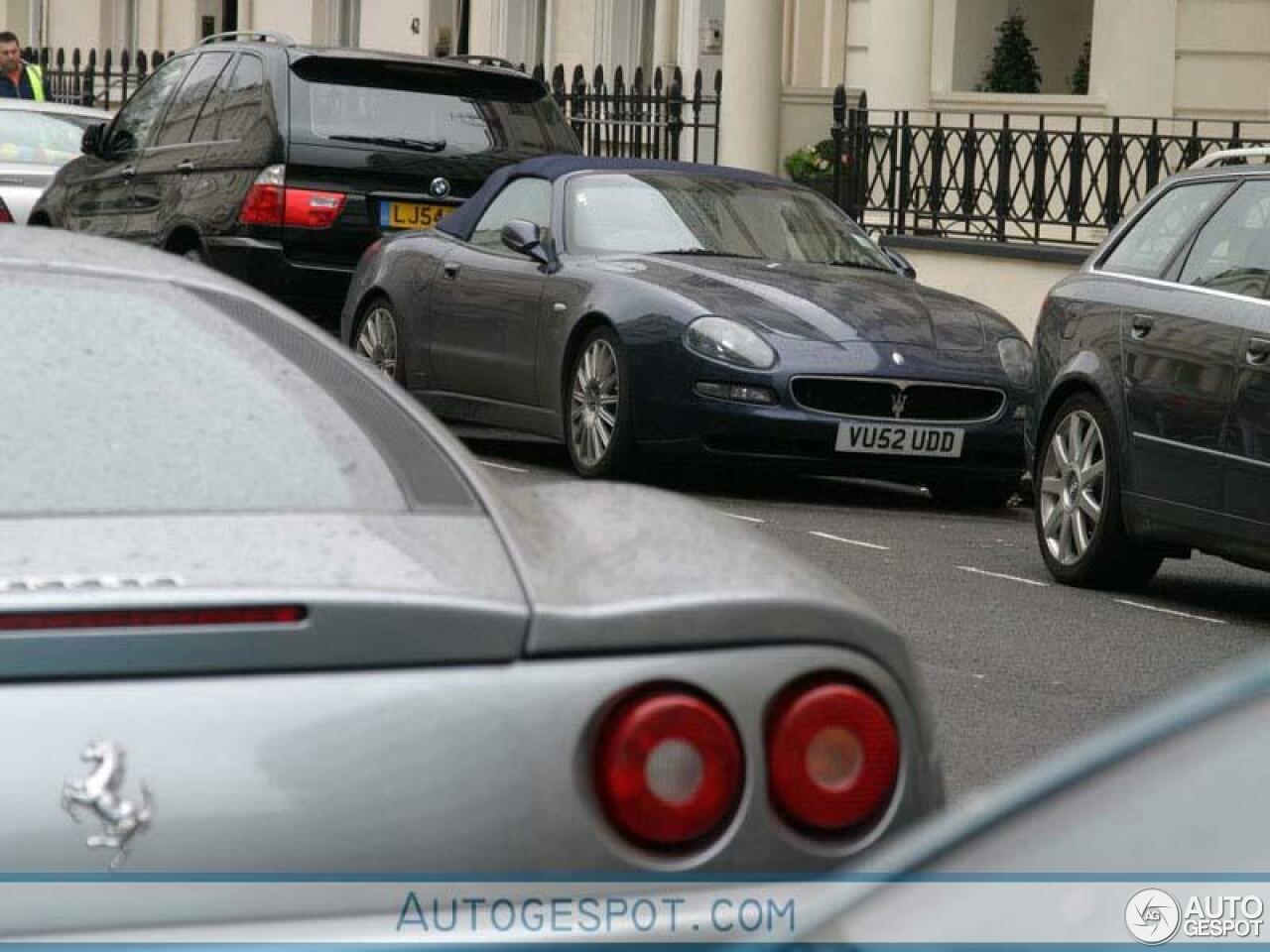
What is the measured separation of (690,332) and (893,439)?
3.21 ft

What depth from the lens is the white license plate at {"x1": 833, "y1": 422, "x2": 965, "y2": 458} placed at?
12.1 m

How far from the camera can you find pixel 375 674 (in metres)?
3.06

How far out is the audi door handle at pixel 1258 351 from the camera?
29.5 ft

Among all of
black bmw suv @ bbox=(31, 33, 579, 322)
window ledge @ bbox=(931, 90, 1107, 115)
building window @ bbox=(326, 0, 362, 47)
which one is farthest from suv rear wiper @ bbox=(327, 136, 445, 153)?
building window @ bbox=(326, 0, 362, 47)

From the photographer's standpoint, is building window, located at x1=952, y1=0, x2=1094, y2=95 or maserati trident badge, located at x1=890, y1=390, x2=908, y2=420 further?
building window, located at x1=952, y1=0, x2=1094, y2=95

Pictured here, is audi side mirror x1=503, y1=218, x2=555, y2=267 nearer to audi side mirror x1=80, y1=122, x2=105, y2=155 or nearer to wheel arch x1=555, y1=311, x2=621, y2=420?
wheel arch x1=555, y1=311, x2=621, y2=420

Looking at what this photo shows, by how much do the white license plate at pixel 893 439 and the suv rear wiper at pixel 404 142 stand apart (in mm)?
4511

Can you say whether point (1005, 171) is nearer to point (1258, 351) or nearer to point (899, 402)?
point (899, 402)

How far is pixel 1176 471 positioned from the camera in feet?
31.0

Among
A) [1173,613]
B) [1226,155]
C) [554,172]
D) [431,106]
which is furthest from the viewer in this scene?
[431,106]

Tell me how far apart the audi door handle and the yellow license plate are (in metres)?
7.28

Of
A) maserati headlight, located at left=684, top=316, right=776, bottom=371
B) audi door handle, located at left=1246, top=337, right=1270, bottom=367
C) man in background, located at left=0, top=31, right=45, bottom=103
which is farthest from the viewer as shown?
man in background, located at left=0, top=31, right=45, bottom=103

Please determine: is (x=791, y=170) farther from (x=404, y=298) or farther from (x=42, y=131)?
(x=404, y=298)

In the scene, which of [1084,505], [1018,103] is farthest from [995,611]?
[1018,103]
